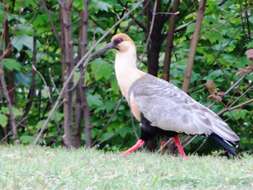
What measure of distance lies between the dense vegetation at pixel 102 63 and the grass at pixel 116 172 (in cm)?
242

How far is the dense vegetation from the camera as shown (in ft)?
33.1

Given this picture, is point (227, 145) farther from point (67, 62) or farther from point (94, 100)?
point (94, 100)

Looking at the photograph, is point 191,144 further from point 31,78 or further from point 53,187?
point 53,187

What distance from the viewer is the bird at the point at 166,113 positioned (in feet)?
27.2

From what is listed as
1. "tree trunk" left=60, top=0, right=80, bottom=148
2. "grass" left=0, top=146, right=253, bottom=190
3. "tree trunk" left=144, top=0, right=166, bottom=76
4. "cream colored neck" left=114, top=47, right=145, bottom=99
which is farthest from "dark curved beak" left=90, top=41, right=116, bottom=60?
"grass" left=0, top=146, right=253, bottom=190

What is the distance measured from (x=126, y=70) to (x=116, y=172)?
2.82 m

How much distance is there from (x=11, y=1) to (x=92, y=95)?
175 centimetres

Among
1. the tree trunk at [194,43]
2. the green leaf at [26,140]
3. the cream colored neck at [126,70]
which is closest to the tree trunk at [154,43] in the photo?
the tree trunk at [194,43]

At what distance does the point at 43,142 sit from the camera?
11070 millimetres

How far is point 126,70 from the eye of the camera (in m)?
9.22

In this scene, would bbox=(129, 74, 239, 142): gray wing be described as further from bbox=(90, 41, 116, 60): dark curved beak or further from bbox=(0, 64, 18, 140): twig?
bbox=(0, 64, 18, 140): twig

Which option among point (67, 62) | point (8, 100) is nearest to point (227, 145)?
point (67, 62)

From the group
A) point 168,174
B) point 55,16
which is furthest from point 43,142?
point 168,174

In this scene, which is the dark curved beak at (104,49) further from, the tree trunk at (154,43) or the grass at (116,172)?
the grass at (116,172)
